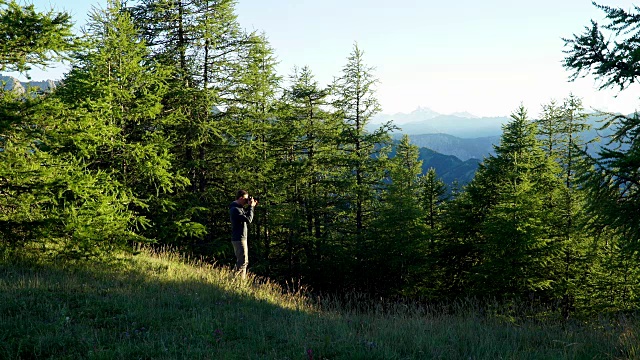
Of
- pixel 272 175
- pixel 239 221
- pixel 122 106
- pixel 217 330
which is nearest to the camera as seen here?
pixel 217 330

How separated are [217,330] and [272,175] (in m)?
13.9

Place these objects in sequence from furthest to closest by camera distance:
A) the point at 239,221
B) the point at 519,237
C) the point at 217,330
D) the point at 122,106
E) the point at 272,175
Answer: the point at 272,175, the point at 519,237, the point at 122,106, the point at 239,221, the point at 217,330

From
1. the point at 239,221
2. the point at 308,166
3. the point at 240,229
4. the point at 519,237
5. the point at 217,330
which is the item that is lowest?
the point at 217,330

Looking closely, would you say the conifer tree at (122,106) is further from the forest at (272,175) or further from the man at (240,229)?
the man at (240,229)

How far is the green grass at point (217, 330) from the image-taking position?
15.1ft

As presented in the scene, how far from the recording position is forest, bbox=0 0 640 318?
26.9ft

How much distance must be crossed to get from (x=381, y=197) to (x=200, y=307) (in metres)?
17.4

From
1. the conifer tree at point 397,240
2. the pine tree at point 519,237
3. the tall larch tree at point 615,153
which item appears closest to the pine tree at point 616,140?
the tall larch tree at point 615,153

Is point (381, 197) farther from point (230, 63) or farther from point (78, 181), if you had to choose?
point (78, 181)

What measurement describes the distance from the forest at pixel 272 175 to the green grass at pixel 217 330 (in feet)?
8.35

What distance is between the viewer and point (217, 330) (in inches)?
208

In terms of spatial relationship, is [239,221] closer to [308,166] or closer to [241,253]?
[241,253]

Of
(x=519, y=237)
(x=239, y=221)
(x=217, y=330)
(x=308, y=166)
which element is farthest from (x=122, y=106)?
(x=519, y=237)

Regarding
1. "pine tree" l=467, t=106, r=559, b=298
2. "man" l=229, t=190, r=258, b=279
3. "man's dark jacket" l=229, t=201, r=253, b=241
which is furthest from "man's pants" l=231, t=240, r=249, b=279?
"pine tree" l=467, t=106, r=559, b=298
